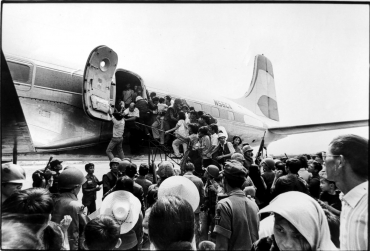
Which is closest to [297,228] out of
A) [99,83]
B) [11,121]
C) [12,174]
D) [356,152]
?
[356,152]

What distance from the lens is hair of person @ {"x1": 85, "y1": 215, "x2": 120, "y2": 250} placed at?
2.07m

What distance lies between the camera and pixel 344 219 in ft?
8.00

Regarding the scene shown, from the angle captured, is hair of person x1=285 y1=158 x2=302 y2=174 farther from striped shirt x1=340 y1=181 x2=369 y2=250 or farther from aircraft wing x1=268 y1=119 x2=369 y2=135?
striped shirt x1=340 y1=181 x2=369 y2=250

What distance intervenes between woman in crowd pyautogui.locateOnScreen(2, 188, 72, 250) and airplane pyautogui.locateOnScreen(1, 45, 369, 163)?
80 cm

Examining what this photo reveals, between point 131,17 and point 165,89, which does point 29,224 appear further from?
point 131,17

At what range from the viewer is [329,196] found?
2.81 m

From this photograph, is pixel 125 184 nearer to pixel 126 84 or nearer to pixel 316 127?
pixel 126 84

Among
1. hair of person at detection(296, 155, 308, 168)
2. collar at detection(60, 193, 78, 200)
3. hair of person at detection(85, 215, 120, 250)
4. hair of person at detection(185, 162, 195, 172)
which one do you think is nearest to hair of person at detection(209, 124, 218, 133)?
hair of person at detection(185, 162, 195, 172)

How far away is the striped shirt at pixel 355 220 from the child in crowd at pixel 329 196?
0.82ft

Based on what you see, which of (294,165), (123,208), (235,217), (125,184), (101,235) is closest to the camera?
(101,235)

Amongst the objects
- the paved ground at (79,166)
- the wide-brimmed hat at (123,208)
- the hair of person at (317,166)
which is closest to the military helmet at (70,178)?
the paved ground at (79,166)

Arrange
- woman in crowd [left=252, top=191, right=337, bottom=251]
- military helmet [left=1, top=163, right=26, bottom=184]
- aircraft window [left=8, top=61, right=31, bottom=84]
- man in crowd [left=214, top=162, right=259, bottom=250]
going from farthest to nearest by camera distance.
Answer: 1. aircraft window [left=8, top=61, right=31, bottom=84]
2. military helmet [left=1, top=163, right=26, bottom=184]
3. man in crowd [left=214, top=162, right=259, bottom=250]
4. woman in crowd [left=252, top=191, right=337, bottom=251]

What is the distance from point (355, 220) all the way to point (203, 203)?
1.32m

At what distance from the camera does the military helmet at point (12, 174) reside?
10.1ft
